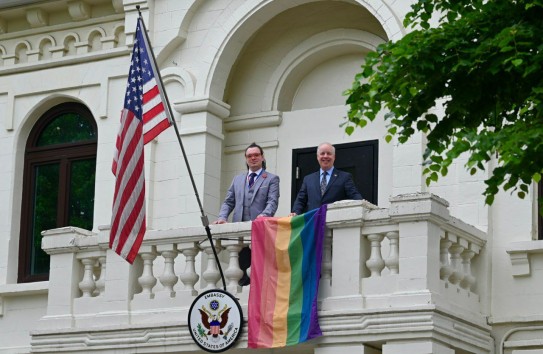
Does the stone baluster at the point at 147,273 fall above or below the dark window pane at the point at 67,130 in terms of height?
below

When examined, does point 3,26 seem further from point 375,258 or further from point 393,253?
point 393,253

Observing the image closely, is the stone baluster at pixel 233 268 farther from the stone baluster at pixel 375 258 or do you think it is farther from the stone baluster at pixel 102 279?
the stone baluster at pixel 102 279

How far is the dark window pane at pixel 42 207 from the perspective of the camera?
85.4 feet

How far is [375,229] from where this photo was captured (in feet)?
67.3

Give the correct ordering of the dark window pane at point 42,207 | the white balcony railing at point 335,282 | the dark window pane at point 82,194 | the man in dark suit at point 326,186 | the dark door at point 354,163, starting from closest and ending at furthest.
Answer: the white balcony railing at point 335,282
the man in dark suit at point 326,186
the dark door at point 354,163
the dark window pane at point 82,194
the dark window pane at point 42,207

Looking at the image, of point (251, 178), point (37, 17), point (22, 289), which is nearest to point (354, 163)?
point (251, 178)

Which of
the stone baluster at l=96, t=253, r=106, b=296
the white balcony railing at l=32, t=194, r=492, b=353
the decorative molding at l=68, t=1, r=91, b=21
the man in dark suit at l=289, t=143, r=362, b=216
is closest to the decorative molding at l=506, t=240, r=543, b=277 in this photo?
the white balcony railing at l=32, t=194, r=492, b=353

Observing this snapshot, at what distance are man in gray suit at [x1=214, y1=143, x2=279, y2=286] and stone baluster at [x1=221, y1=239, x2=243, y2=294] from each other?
0.54 metres

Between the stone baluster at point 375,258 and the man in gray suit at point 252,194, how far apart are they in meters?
1.96

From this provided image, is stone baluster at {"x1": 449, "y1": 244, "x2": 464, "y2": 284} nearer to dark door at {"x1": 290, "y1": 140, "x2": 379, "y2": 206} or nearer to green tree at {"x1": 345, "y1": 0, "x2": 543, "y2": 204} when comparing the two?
dark door at {"x1": 290, "y1": 140, "x2": 379, "y2": 206}

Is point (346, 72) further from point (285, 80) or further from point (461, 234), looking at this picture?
point (461, 234)

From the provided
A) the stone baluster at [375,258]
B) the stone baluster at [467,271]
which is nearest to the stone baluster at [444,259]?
the stone baluster at [467,271]

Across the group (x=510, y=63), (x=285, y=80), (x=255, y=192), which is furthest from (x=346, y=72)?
(x=510, y=63)

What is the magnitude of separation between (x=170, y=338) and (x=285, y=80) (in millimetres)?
5315
